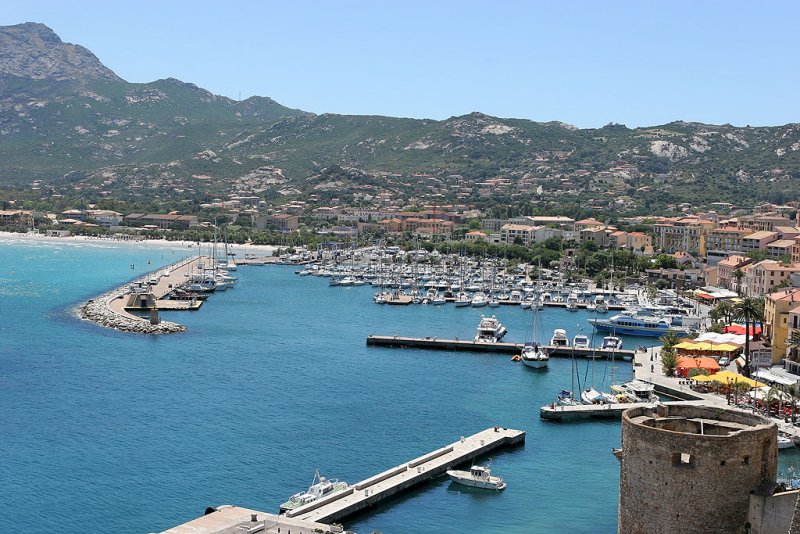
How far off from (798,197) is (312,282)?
95.4 m

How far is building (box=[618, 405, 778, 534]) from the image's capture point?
17.6m

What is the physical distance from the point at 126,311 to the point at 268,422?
1473 inches

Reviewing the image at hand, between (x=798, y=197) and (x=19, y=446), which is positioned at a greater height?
(x=798, y=197)

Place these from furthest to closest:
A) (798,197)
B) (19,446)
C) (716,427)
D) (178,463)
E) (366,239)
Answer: (798,197), (366,239), (19,446), (178,463), (716,427)

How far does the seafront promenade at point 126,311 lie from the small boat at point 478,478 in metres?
36.7

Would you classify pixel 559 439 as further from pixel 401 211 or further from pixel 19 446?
pixel 401 211

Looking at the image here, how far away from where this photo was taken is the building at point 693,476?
17.6m

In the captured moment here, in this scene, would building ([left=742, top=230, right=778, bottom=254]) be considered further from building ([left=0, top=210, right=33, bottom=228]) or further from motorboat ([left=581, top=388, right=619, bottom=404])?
building ([left=0, top=210, right=33, bottom=228])

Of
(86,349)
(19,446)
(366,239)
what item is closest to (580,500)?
(19,446)

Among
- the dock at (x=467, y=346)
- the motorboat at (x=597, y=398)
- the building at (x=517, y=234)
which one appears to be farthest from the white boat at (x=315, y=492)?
the building at (x=517, y=234)

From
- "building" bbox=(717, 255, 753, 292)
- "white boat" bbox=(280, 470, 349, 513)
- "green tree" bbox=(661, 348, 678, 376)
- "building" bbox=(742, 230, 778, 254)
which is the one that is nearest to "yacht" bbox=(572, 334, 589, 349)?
"green tree" bbox=(661, 348, 678, 376)

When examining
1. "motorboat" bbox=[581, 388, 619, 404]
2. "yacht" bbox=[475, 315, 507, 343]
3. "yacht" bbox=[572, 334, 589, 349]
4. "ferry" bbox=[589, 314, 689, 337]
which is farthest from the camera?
"ferry" bbox=[589, 314, 689, 337]

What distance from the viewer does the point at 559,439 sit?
39.2 metres

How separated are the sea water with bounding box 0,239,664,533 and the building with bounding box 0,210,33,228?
3942 inches
